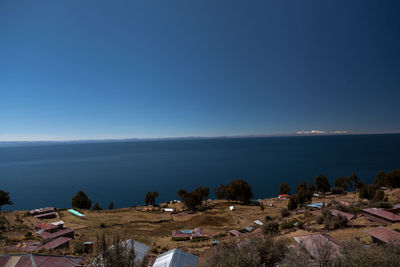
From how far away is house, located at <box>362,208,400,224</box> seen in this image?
1812 centimetres

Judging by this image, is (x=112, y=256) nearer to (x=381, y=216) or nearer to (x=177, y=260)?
(x=177, y=260)

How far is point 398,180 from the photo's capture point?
47.1 metres

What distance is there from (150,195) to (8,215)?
89.9ft

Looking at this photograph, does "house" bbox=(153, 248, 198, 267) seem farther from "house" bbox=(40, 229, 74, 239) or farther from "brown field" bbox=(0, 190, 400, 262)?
"house" bbox=(40, 229, 74, 239)

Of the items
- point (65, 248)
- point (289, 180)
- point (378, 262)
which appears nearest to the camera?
point (378, 262)

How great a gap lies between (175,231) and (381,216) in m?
23.0

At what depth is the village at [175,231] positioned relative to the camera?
1283 cm

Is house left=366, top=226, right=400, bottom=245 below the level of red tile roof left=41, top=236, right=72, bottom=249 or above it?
above

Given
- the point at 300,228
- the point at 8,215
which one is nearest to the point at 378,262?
the point at 300,228

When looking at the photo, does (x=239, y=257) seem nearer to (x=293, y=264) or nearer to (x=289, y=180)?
(x=293, y=264)

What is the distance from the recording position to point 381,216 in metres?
18.8

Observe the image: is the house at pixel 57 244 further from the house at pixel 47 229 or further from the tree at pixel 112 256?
the tree at pixel 112 256

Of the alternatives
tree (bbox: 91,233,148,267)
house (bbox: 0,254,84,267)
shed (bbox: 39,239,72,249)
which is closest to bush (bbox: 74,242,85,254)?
shed (bbox: 39,239,72,249)

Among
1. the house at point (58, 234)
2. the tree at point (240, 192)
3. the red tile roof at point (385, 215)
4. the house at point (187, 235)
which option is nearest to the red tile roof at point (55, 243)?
the house at point (58, 234)
